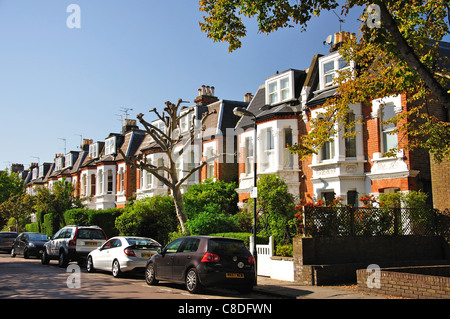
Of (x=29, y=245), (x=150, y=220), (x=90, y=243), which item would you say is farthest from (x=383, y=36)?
(x=29, y=245)

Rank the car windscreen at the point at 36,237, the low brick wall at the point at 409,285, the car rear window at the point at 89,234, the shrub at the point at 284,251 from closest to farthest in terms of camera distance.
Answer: the low brick wall at the point at 409,285
the shrub at the point at 284,251
the car rear window at the point at 89,234
the car windscreen at the point at 36,237

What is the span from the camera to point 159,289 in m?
13.1

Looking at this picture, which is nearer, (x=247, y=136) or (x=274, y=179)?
(x=274, y=179)

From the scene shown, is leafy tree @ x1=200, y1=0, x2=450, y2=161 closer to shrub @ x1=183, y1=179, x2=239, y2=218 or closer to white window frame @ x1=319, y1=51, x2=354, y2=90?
white window frame @ x1=319, y1=51, x2=354, y2=90

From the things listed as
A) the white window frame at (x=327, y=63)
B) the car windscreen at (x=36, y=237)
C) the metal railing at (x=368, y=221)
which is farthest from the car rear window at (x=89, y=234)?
the white window frame at (x=327, y=63)

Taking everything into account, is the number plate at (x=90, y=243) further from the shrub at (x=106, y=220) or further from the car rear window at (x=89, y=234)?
Result: the shrub at (x=106, y=220)

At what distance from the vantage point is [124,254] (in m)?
15.8

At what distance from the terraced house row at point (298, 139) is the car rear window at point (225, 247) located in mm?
4995

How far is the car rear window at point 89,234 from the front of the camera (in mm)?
20072

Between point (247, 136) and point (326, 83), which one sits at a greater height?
point (326, 83)

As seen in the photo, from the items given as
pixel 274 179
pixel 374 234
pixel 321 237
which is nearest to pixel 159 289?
pixel 321 237

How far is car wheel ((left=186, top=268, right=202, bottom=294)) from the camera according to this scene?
1213 cm

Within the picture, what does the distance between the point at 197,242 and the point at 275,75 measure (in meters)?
15.4
